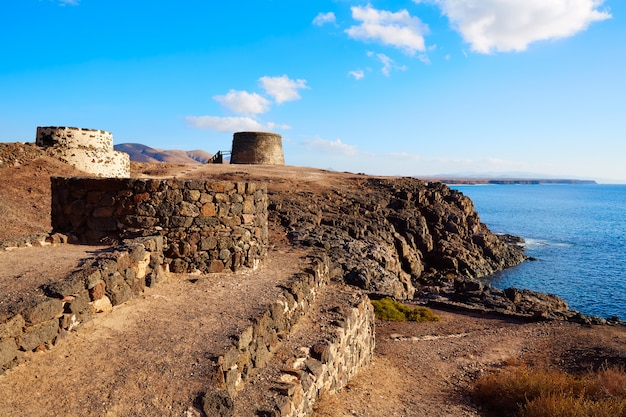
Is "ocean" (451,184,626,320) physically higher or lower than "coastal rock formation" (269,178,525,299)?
lower

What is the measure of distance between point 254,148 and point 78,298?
135ft

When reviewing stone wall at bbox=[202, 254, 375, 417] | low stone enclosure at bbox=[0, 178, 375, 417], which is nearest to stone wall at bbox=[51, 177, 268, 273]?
low stone enclosure at bbox=[0, 178, 375, 417]

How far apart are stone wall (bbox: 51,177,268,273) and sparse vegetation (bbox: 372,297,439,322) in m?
7.65

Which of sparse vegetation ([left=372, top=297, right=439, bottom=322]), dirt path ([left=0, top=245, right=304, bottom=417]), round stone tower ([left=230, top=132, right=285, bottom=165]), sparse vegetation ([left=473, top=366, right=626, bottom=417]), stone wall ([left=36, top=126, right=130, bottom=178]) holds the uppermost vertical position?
round stone tower ([left=230, top=132, right=285, bottom=165])

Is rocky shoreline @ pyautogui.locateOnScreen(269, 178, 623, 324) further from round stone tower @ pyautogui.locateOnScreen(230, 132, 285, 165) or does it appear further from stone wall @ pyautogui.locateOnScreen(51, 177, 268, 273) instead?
round stone tower @ pyautogui.locateOnScreen(230, 132, 285, 165)

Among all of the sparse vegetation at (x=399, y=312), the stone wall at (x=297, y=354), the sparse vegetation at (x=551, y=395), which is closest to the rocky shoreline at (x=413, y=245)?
the sparse vegetation at (x=399, y=312)

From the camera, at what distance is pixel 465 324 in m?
16.2

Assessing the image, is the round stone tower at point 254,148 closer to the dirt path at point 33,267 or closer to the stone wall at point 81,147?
the stone wall at point 81,147

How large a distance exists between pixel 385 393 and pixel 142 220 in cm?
622

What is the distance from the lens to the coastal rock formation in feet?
72.0

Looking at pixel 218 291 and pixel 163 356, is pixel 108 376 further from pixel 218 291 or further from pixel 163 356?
pixel 218 291

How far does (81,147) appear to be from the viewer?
2395cm

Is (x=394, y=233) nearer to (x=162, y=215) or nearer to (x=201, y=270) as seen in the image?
(x=201, y=270)

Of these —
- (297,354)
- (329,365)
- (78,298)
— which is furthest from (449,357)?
(78,298)
